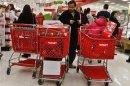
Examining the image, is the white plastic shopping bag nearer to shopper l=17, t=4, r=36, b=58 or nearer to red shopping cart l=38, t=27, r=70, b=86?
red shopping cart l=38, t=27, r=70, b=86

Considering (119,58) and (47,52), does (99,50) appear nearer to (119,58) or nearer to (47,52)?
(47,52)

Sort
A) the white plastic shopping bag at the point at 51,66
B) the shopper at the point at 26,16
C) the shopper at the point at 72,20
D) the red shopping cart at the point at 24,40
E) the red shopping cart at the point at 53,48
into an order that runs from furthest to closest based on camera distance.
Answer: the shopper at the point at 26,16, the shopper at the point at 72,20, the red shopping cart at the point at 24,40, the white plastic shopping bag at the point at 51,66, the red shopping cart at the point at 53,48

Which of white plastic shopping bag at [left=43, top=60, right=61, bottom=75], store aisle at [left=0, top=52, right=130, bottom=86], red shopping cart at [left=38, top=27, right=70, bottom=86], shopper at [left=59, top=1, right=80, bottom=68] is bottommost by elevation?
store aisle at [left=0, top=52, right=130, bottom=86]

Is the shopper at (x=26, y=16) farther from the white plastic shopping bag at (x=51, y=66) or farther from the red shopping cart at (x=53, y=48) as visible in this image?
the white plastic shopping bag at (x=51, y=66)

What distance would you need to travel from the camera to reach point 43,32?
192 inches

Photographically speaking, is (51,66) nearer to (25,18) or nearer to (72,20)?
(72,20)

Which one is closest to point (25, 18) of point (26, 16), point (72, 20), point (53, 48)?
point (26, 16)

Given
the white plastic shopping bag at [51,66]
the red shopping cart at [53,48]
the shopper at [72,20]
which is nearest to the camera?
the red shopping cart at [53,48]

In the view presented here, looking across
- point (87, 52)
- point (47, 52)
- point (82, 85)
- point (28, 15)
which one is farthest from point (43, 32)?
point (28, 15)

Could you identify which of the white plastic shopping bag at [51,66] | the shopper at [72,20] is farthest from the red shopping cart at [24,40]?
the shopper at [72,20]

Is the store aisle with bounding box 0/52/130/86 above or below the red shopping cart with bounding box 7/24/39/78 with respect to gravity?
below

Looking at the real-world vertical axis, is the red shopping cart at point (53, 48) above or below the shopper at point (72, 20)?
below

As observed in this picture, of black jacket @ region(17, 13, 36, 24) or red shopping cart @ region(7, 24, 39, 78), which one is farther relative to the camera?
black jacket @ region(17, 13, 36, 24)

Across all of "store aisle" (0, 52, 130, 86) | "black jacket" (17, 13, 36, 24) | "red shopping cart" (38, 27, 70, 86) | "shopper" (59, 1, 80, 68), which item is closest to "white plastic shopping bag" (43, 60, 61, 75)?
"red shopping cart" (38, 27, 70, 86)
